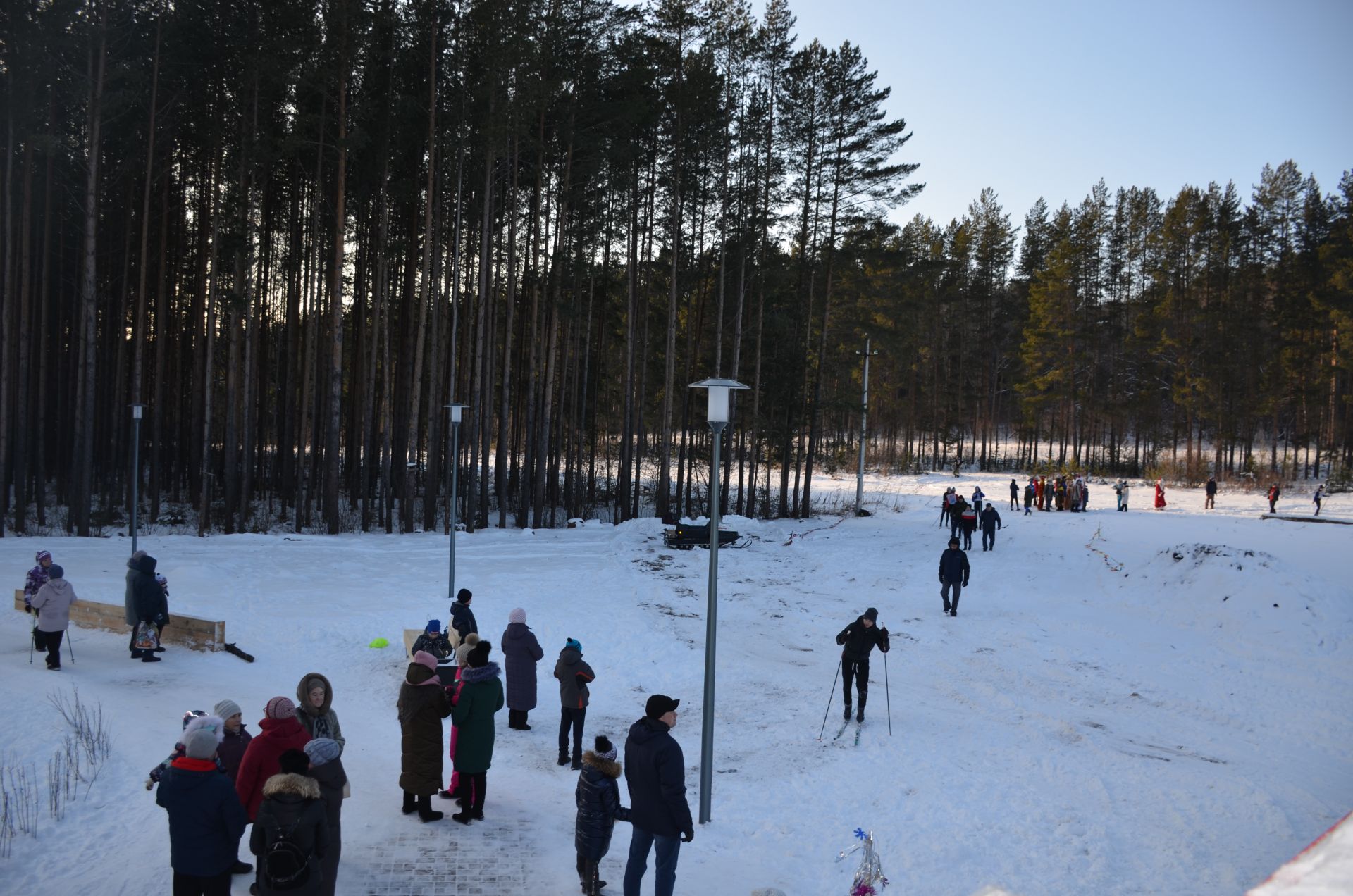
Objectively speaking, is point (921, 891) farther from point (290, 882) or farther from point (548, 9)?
point (548, 9)

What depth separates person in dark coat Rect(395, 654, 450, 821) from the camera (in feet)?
22.7

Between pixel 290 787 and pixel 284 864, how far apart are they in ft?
1.42

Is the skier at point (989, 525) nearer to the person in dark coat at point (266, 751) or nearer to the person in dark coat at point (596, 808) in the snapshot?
the person in dark coat at point (596, 808)

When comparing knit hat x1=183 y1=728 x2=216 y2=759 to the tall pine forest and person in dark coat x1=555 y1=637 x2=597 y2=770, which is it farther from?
the tall pine forest

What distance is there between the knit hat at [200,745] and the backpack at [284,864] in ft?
2.14

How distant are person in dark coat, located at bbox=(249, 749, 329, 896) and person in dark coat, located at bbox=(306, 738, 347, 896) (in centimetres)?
31

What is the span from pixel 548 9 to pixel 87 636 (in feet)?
69.8

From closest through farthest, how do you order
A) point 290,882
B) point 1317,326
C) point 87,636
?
A: point 290,882 < point 87,636 < point 1317,326

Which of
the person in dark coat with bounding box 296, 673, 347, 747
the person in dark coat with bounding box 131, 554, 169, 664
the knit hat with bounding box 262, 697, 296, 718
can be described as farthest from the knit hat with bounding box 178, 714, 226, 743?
the person in dark coat with bounding box 131, 554, 169, 664

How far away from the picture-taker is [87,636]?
13289 mm

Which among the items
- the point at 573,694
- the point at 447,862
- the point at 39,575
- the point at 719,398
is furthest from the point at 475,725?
the point at 39,575

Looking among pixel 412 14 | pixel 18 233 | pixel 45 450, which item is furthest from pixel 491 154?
pixel 45 450

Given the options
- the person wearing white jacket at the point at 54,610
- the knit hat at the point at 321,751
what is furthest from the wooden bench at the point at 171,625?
the knit hat at the point at 321,751

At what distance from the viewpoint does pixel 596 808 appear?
613 centimetres
